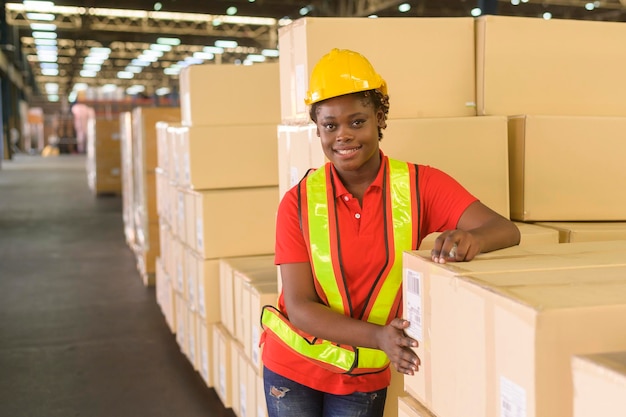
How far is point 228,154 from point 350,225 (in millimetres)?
2515

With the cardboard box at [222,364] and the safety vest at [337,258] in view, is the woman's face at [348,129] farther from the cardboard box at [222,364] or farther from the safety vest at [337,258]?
the cardboard box at [222,364]

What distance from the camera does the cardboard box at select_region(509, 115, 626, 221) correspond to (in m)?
2.55

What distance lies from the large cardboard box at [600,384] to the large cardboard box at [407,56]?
167cm

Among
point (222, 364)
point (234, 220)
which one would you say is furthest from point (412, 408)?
point (234, 220)

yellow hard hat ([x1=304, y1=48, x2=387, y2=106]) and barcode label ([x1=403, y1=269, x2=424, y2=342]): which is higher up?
yellow hard hat ([x1=304, y1=48, x2=387, y2=106])

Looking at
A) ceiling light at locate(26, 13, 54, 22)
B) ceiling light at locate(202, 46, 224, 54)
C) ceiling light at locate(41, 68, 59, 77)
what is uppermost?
ceiling light at locate(41, 68, 59, 77)

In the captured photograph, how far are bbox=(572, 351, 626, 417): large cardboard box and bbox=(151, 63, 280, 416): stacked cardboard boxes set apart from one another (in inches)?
111

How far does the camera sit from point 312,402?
1895 mm

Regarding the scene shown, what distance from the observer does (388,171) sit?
182 centimetres

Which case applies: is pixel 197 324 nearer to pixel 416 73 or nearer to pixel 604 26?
pixel 416 73

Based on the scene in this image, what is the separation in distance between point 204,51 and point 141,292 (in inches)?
929

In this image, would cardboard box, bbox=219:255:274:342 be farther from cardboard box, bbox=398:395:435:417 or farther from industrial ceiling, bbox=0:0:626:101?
industrial ceiling, bbox=0:0:626:101

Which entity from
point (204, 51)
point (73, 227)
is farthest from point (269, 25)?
point (73, 227)

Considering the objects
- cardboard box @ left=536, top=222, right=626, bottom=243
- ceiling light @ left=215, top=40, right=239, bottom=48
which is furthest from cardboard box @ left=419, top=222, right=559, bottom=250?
ceiling light @ left=215, top=40, right=239, bottom=48
